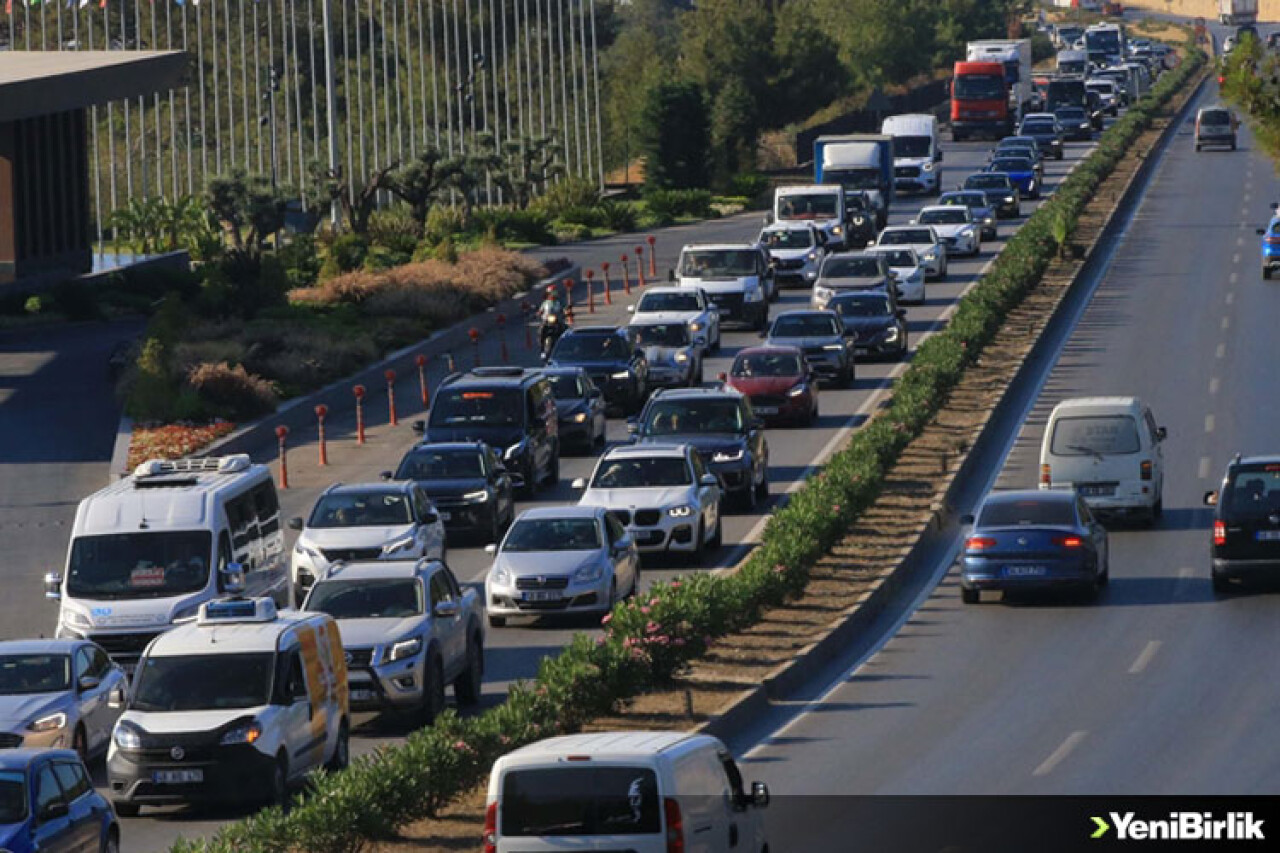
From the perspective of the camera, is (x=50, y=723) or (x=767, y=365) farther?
(x=767, y=365)

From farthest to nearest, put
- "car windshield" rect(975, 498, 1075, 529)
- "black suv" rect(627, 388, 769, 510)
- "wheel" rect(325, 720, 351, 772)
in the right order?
"black suv" rect(627, 388, 769, 510), "car windshield" rect(975, 498, 1075, 529), "wheel" rect(325, 720, 351, 772)

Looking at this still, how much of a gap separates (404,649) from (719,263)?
33.4 meters

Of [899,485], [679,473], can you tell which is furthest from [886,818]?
[899,485]

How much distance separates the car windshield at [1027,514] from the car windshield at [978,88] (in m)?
82.8

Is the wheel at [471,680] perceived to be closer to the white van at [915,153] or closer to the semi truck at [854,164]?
the semi truck at [854,164]

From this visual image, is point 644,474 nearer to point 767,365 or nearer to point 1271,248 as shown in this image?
point 767,365

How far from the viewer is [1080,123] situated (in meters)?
112

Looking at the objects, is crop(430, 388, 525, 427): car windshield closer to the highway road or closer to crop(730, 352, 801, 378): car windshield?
crop(730, 352, 801, 378): car windshield

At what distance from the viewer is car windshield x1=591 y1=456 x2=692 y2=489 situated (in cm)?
3303

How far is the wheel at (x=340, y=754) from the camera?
859 inches

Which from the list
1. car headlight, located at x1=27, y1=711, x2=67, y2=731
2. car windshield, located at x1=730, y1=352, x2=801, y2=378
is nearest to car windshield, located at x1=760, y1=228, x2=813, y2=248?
car windshield, located at x1=730, y1=352, x2=801, y2=378

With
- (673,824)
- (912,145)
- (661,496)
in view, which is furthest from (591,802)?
(912,145)

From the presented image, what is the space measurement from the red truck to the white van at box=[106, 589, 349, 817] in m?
90.8

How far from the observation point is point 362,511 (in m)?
30.7
